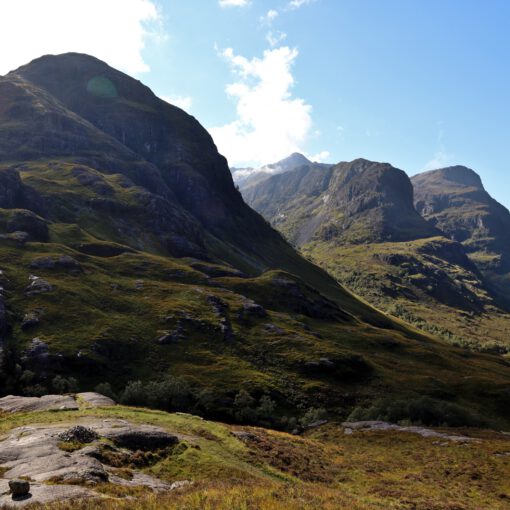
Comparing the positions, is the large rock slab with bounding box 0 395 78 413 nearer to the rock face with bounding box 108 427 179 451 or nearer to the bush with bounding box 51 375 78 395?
the rock face with bounding box 108 427 179 451

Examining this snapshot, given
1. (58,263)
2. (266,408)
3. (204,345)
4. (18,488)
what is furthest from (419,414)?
(58,263)

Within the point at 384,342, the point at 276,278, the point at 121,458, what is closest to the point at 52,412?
the point at 121,458

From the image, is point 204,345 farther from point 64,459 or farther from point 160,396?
point 64,459

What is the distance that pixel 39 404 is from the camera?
152 ft

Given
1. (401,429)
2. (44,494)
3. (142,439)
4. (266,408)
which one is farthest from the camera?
(266,408)

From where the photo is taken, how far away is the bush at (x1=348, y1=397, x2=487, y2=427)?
82312 mm

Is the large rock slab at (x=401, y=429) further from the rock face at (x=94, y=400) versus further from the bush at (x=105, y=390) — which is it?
the bush at (x=105, y=390)

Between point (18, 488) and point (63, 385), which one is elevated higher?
point (18, 488)

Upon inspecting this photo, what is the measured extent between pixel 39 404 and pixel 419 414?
67492 mm

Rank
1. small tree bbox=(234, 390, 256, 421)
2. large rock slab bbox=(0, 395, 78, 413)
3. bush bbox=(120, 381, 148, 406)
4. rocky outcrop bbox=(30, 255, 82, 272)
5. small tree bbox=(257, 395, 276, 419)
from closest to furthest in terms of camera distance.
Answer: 1. large rock slab bbox=(0, 395, 78, 413)
2. bush bbox=(120, 381, 148, 406)
3. small tree bbox=(234, 390, 256, 421)
4. small tree bbox=(257, 395, 276, 419)
5. rocky outcrop bbox=(30, 255, 82, 272)

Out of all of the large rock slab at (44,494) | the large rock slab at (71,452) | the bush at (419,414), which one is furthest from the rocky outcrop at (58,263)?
the large rock slab at (44,494)

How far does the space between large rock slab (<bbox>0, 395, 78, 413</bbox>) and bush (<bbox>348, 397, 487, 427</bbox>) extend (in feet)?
180

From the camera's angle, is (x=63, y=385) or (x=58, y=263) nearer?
(x=63, y=385)

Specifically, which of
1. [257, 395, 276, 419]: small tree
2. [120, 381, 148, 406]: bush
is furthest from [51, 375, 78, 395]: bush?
[257, 395, 276, 419]: small tree
